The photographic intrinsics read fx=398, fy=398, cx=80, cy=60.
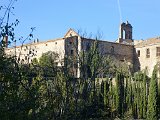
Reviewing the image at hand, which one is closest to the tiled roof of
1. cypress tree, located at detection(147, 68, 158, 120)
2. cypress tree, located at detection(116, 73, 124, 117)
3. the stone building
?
the stone building

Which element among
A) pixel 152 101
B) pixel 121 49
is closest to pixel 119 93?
pixel 152 101

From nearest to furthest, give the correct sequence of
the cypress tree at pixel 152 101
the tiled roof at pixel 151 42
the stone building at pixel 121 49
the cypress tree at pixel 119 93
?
the cypress tree at pixel 152 101 → the cypress tree at pixel 119 93 → the stone building at pixel 121 49 → the tiled roof at pixel 151 42

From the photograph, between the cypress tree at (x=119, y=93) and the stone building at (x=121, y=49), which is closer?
the cypress tree at (x=119, y=93)

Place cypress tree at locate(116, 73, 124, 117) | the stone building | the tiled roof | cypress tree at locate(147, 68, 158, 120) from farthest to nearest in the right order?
the tiled roof, the stone building, cypress tree at locate(116, 73, 124, 117), cypress tree at locate(147, 68, 158, 120)

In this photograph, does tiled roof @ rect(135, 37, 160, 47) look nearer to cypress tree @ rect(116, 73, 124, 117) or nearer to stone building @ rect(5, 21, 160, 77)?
stone building @ rect(5, 21, 160, 77)

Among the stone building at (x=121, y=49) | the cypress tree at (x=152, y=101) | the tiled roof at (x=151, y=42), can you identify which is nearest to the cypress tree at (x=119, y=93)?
the cypress tree at (x=152, y=101)

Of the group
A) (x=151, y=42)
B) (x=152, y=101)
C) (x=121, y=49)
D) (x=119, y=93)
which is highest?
(x=151, y=42)

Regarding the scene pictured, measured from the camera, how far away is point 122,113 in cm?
3080

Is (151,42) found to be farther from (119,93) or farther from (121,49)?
(119,93)

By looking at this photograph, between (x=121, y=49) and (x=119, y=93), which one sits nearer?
(x=119, y=93)

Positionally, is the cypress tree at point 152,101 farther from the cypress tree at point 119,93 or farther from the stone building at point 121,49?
the stone building at point 121,49

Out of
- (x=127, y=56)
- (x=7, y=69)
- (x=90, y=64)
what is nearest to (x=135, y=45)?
(x=127, y=56)

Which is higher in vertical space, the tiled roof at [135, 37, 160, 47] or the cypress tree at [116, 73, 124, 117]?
the tiled roof at [135, 37, 160, 47]

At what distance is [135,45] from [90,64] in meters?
33.9
